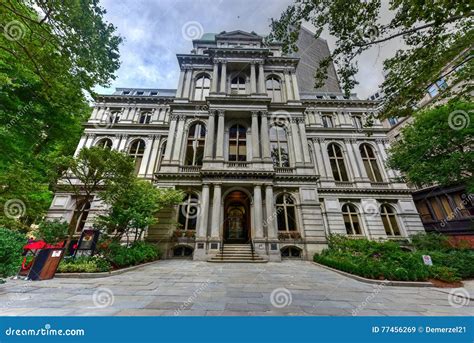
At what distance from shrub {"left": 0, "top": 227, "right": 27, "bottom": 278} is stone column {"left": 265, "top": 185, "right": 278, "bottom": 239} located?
1277 cm

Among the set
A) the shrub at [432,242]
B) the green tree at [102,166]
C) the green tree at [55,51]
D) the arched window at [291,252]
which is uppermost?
the green tree at [55,51]

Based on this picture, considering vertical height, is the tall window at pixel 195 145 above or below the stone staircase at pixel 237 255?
above

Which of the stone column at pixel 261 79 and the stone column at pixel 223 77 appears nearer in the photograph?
the stone column at pixel 223 77

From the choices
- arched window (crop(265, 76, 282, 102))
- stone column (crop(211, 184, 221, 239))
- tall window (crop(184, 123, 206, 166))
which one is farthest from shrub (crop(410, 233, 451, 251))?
tall window (crop(184, 123, 206, 166))

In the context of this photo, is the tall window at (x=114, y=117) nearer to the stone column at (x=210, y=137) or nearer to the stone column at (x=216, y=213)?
the stone column at (x=210, y=137)

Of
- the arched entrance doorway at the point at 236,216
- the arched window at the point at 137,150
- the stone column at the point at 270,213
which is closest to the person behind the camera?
the stone column at the point at 270,213

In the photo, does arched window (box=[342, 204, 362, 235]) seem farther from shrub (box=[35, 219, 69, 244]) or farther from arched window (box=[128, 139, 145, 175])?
shrub (box=[35, 219, 69, 244])

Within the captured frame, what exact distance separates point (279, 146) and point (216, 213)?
9.38 meters

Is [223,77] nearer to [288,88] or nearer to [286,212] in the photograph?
[288,88]

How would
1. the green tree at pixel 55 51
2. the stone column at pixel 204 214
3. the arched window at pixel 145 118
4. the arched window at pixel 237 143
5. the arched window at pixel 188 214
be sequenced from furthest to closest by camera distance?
the arched window at pixel 145 118 < the arched window at pixel 237 143 < the arched window at pixel 188 214 < the stone column at pixel 204 214 < the green tree at pixel 55 51

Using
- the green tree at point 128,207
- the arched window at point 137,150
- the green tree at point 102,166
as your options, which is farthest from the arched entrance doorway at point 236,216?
the arched window at point 137,150

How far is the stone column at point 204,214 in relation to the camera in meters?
14.0

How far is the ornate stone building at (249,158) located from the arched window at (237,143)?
A: 0.10 meters
